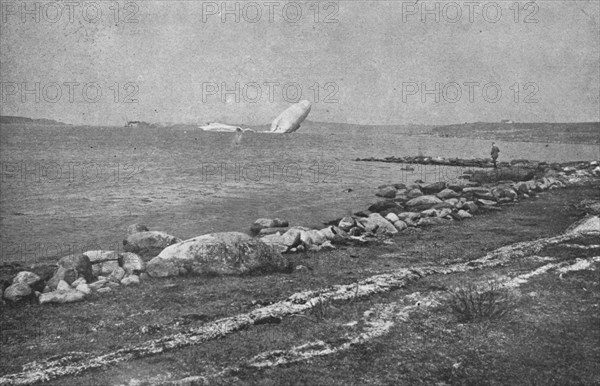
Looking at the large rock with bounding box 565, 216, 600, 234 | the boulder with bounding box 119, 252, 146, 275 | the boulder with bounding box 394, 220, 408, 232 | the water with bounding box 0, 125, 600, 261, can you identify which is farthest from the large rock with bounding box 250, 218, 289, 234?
the large rock with bounding box 565, 216, 600, 234

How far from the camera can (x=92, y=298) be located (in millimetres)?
6184

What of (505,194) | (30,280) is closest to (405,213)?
(505,194)

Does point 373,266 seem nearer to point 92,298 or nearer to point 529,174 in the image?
point 92,298

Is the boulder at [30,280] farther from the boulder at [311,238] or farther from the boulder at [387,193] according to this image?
the boulder at [387,193]

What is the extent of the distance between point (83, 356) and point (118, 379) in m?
0.79

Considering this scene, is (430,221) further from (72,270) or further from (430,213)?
(72,270)

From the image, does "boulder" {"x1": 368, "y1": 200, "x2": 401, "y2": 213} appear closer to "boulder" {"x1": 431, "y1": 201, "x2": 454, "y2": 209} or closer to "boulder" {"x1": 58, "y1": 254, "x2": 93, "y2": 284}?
"boulder" {"x1": 431, "y1": 201, "x2": 454, "y2": 209}

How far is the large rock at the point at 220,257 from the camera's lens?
7246 millimetres

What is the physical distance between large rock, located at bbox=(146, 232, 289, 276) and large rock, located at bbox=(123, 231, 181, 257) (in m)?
1.73

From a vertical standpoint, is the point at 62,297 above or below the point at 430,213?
below

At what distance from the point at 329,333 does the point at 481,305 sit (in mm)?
1976

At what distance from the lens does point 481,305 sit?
5172 mm

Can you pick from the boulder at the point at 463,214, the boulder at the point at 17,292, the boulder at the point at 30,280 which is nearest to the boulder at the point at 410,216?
the boulder at the point at 463,214

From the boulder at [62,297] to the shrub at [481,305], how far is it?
208 inches
